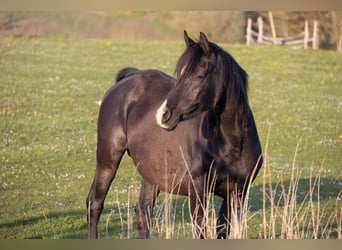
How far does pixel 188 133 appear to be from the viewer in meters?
4.68

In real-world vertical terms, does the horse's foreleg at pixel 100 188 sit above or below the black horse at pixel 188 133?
below

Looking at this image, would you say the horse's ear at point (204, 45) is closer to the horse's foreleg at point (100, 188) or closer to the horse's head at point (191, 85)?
the horse's head at point (191, 85)

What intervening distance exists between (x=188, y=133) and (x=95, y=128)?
6.62 metres

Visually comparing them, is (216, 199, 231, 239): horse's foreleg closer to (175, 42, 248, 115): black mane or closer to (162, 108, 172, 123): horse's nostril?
(175, 42, 248, 115): black mane

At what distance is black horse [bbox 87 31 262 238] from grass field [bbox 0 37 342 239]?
1.36ft

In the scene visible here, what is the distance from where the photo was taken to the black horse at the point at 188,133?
4.07m

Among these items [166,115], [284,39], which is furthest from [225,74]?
[284,39]

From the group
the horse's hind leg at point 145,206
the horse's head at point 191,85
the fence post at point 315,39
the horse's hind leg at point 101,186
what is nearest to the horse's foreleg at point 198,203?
the horse's head at point 191,85

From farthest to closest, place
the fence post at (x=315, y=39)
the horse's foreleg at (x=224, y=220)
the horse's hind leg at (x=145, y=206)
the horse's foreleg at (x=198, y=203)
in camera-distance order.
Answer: the fence post at (x=315, y=39) < the horse's hind leg at (x=145, y=206) < the horse's foreleg at (x=224, y=220) < the horse's foreleg at (x=198, y=203)

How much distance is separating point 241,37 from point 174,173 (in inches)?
442

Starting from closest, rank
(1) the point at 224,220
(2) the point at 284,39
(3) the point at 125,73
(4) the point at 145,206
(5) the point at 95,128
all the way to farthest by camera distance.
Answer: (1) the point at 224,220 → (4) the point at 145,206 → (3) the point at 125,73 → (5) the point at 95,128 → (2) the point at 284,39

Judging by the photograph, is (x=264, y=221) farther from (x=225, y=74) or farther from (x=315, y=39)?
(x=315, y=39)

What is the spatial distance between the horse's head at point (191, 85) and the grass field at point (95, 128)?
805mm

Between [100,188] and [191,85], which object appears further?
[100,188]
